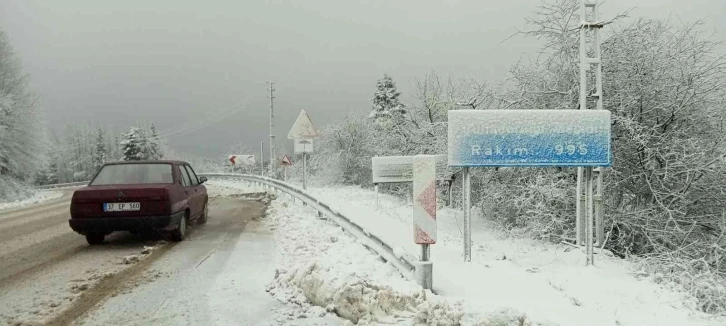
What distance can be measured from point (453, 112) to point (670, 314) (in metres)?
3.59

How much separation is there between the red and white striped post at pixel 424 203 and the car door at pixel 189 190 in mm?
5943

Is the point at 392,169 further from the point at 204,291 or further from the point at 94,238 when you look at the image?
the point at 204,291

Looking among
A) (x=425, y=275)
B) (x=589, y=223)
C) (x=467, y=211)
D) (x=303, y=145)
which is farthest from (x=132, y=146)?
(x=425, y=275)

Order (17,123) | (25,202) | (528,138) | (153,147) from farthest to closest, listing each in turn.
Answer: (153,147)
(17,123)
(25,202)
(528,138)

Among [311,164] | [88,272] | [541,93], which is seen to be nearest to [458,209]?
[541,93]

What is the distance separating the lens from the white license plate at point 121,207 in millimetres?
7770

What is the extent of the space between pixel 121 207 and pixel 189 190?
69.6 inches

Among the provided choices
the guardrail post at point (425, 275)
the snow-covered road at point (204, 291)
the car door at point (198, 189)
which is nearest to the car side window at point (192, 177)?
the car door at point (198, 189)

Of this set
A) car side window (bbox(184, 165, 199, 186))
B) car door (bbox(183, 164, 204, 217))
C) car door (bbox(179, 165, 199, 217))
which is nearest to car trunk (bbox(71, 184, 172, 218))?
car door (bbox(179, 165, 199, 217))

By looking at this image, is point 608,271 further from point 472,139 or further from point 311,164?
point 311,164

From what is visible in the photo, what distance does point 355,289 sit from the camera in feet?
14.3

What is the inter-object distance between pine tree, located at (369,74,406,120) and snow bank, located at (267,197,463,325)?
33.8m

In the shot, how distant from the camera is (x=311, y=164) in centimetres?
4116

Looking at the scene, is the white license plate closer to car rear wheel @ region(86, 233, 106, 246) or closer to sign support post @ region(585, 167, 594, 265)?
car rear wheel @ region(86, 233, 106, 246)
